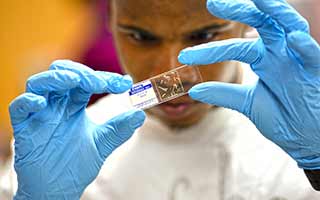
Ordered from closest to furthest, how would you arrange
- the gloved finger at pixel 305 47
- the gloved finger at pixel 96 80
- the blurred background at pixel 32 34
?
the gloved finger at pixel 305 47 → the gloved finger at pixel 96 80 → the blurred background at pixel 32 34

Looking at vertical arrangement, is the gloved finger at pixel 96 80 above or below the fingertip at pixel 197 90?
above

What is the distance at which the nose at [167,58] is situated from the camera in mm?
1388

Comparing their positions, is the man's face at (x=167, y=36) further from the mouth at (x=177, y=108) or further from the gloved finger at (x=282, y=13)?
the gloved finger at (x=282, y=13)

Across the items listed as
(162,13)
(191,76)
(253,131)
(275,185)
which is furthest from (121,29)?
→ (275,185)

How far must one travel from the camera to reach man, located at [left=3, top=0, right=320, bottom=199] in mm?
1180

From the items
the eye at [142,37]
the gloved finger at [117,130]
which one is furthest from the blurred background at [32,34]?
the gloved finger at [117,130]

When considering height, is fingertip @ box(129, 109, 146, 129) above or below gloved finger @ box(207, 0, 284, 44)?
below

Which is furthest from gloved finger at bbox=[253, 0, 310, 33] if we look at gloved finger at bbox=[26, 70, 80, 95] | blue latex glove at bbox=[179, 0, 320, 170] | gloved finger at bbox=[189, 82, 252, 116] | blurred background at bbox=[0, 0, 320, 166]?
Result: blurred background at bbox=[0, 0, 320, 166]

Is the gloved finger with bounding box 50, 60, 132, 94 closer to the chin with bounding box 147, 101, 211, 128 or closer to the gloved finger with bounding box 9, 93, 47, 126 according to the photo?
the gloved finger with bounding box 9, 93, 47, 126

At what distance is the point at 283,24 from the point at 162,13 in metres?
0.33

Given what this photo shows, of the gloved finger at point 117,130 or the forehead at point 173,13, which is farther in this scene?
the forehead at point 173,13

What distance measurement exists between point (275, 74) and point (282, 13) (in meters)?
0.12

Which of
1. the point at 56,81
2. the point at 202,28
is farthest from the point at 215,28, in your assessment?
the point at 56,81

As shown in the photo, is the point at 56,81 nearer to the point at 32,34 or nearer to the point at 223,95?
the point at 223,95
